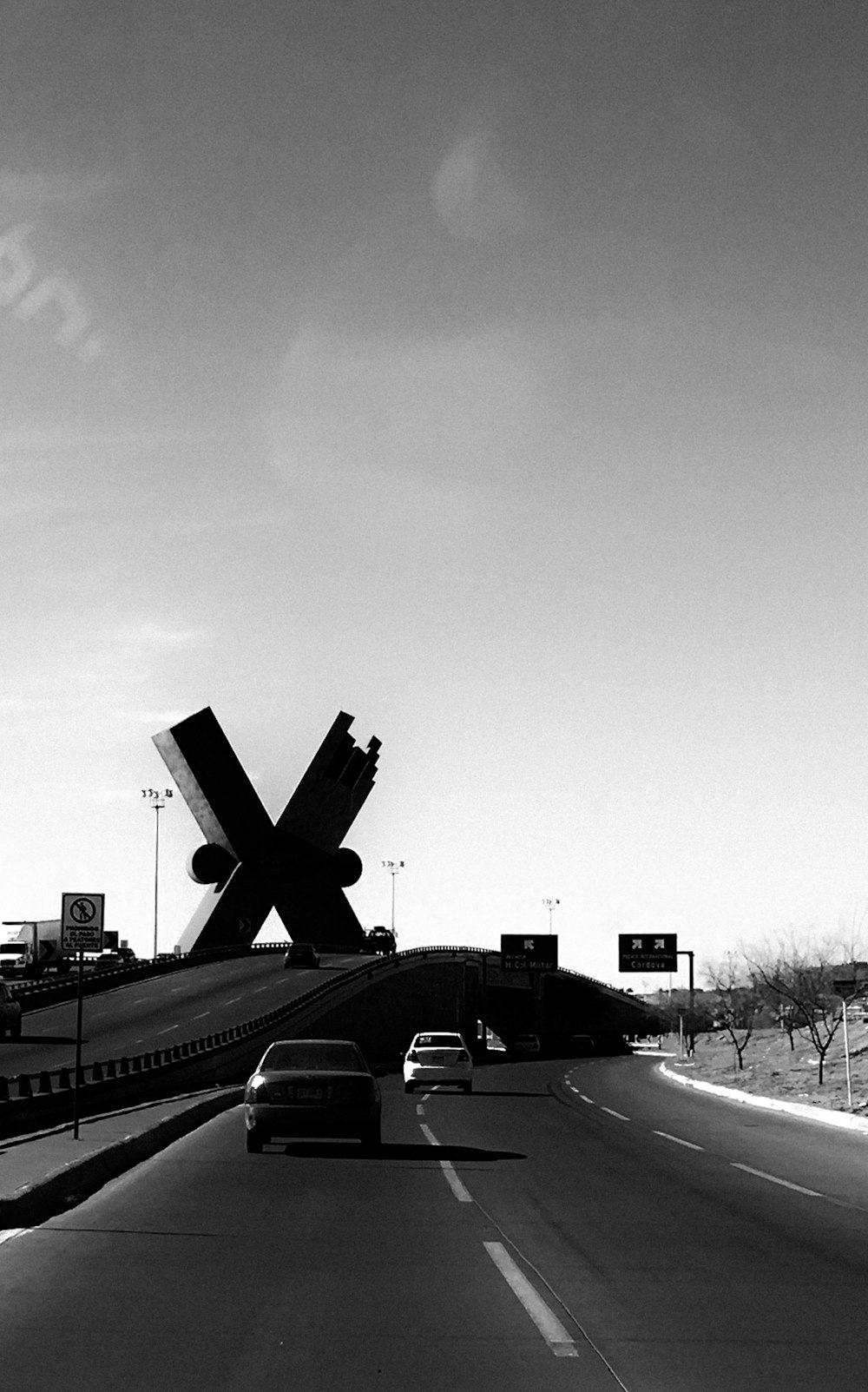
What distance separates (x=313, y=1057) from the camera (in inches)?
827

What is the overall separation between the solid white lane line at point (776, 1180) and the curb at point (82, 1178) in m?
7.50

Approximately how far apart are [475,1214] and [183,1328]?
19.3ft

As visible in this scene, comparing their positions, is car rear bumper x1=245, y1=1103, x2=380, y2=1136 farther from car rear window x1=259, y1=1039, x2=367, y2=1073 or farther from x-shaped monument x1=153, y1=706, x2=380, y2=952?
x-shaped monument x1=153, y1=706, x2=380, y2=952

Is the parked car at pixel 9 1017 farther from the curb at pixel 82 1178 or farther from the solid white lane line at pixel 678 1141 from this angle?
the solid white lane line at pixel 678 1141

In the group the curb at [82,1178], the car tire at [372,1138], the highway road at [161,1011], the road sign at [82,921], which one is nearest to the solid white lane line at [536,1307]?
the curb at [82,1178]

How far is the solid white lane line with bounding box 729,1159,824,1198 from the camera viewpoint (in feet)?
52.5

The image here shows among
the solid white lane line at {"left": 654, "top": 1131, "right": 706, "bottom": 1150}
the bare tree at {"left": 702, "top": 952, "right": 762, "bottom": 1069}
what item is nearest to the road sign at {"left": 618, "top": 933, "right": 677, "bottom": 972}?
the bare tree at {"left": 702, "top": 952, "right": 762, "bottom": 1069}

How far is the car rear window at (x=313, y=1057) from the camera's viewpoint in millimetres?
20672

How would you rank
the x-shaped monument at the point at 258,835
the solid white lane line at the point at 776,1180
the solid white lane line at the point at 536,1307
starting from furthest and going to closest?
the x-shaped monument at the point at 258,835, the solid white lane line at the point at 776,1180, the solid white lane line at the point at 536,1307

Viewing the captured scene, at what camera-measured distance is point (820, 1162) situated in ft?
66.6

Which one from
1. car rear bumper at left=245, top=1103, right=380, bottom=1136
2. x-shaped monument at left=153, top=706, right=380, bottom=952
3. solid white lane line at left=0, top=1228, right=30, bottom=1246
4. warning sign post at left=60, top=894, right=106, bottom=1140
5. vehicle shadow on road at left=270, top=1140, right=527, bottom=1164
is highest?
x-shaped monument at left=153, top=706, right=380, bottom=952

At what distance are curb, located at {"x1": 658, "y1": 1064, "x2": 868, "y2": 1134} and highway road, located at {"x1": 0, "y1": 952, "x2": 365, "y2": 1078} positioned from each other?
1774 cm

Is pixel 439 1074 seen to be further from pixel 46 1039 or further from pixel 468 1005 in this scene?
pixel 468 1005

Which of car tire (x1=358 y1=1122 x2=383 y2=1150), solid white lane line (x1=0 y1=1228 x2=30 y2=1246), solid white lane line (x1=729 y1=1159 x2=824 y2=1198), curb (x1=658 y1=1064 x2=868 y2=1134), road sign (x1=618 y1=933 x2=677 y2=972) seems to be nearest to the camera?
solid white lane line (x1=0 y1=1228 x2=30 y2=1246)
